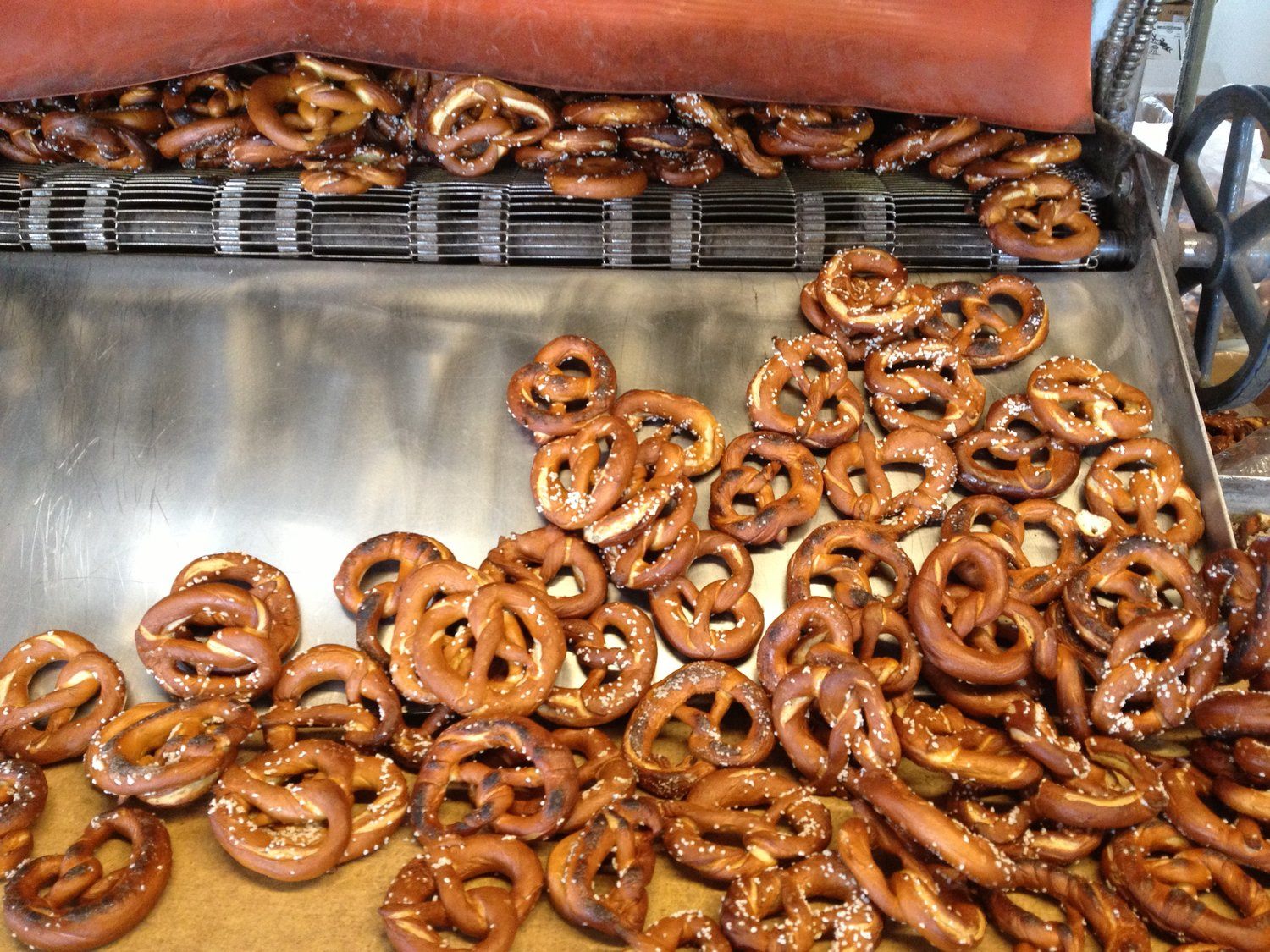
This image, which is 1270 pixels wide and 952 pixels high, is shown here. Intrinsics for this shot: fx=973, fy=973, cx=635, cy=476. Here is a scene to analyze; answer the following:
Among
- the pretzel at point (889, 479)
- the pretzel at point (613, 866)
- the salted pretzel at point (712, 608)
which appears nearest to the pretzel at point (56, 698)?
the pretzel at point (613, 866)

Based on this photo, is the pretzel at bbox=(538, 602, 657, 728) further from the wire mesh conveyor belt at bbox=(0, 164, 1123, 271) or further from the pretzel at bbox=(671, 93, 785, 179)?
the pretzel at bbox=(671, 93, 785, 179)

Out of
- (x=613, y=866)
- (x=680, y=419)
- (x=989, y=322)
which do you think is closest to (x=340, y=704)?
(x=613, y=866)

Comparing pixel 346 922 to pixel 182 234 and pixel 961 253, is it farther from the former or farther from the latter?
pixel 961 253

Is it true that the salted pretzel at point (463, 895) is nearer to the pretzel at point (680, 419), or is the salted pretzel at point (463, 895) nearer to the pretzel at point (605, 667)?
the pretzel at point (605, 667)

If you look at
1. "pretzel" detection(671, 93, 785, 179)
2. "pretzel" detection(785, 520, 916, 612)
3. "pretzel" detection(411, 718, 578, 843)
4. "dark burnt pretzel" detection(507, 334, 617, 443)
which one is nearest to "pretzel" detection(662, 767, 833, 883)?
"pretzel" detection(411, 718, 578, 843)

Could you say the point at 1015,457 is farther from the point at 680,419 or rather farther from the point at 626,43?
the point at 626,43
